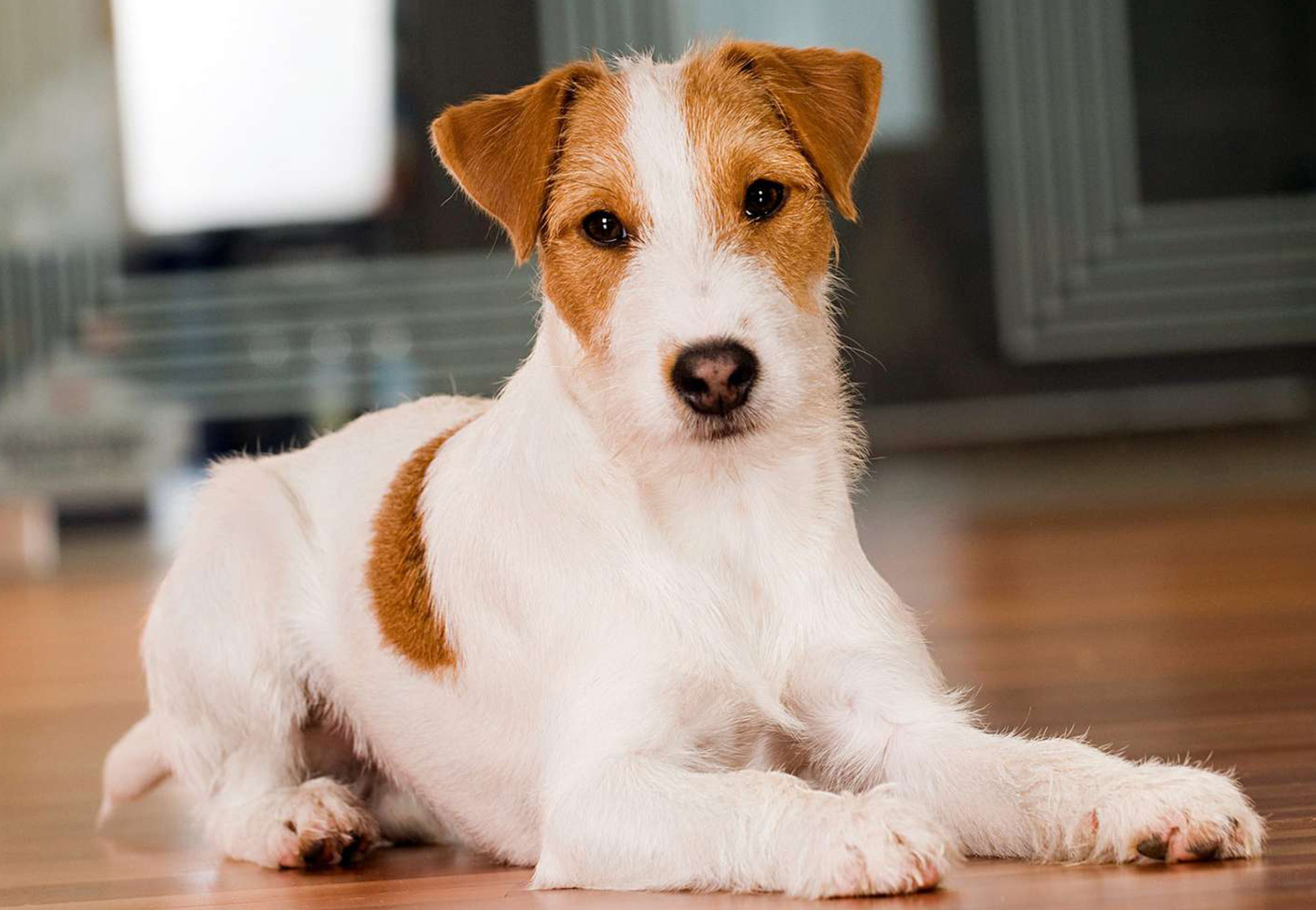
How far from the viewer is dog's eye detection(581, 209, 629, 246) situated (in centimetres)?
203

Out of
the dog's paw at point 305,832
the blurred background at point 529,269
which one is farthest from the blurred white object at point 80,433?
the dog's paw at point 305,832

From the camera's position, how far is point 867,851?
64.3 inches

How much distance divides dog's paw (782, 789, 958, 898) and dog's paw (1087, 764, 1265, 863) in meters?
0.19

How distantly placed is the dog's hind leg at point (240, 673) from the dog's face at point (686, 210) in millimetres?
708

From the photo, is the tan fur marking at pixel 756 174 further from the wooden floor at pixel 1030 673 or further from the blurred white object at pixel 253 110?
the blurred white object at pixel 253 110

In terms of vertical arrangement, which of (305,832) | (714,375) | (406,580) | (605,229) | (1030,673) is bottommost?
(1030,673)

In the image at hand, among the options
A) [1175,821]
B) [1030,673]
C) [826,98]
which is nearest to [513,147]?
[826,98]

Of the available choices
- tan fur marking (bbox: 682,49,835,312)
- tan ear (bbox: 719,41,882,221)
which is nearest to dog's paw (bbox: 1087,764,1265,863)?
tan fur marking (bbox: 682,49,835,312)

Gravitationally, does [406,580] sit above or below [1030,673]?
above

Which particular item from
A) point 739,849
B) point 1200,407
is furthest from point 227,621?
point 1200,407

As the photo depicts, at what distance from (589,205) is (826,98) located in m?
0.37

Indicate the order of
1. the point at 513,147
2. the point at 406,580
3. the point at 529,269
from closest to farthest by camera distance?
the point at 513,147, the point at 406,580, the point at 529,269

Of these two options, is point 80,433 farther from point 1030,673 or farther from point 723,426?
point 723,426

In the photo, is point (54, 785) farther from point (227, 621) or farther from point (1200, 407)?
point (1200, 407)
